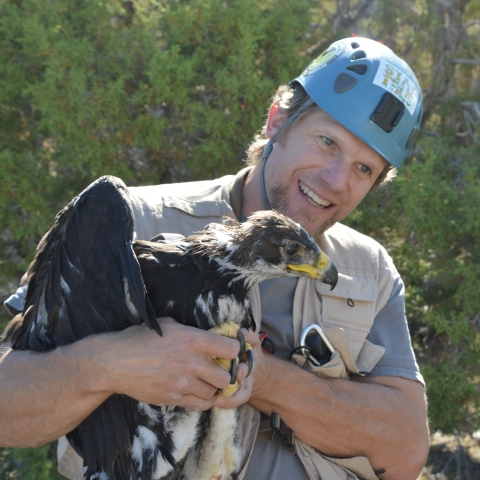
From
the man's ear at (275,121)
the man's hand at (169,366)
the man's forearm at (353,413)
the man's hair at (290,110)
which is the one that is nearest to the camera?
the man's hand at (169,366)

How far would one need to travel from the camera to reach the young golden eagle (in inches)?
89.5

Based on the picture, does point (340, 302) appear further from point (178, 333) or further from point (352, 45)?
A: point (352, 45)

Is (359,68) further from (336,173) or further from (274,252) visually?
(274,252)

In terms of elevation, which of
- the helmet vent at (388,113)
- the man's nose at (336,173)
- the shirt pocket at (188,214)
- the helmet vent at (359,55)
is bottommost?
the shirt pocket at (188,214)

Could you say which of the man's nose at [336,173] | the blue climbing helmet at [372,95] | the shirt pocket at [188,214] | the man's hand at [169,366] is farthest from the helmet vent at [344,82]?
the man's hand at [169,366]

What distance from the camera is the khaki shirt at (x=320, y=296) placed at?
2611 mm

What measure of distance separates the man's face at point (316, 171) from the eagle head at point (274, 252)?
58 centimetres

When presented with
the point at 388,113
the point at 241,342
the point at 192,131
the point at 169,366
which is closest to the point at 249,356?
the point at 241,342

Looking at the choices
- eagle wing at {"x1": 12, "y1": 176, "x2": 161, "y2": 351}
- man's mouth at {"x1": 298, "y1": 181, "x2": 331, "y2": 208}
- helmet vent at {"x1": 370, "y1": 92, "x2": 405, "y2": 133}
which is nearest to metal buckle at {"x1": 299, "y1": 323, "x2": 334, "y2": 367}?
man's mouth at {"x1": 298, "y1": 181, "x2": 331, "y2": 208}

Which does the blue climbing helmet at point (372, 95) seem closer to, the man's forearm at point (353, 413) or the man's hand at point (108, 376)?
the man's forearm at point (353, 413)

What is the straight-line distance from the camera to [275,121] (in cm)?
321

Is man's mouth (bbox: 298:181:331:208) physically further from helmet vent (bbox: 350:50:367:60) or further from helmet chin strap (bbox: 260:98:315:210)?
helmet vent (bbox: 350:50:367:60)

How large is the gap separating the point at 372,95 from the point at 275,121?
57 cm

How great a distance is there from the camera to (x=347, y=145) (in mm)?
2926
